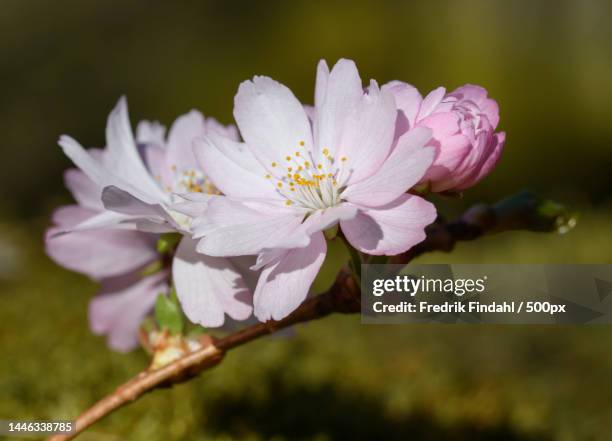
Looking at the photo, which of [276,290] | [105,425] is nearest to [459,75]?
[105,425]

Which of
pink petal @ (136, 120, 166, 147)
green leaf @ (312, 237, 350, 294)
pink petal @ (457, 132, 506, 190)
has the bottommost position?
pink petal @ (457, 132, 506, 190)

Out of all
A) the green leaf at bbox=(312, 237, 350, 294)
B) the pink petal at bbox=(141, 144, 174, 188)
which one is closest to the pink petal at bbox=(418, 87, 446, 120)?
the pink petal at bbox=(141, 144, 174, 188)

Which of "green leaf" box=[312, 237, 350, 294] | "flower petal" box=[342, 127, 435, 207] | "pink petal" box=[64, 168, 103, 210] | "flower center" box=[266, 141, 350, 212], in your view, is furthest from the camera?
"green leaf" box=[312, 237, 350, 294]

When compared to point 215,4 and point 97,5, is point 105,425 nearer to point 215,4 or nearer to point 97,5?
point 215,4

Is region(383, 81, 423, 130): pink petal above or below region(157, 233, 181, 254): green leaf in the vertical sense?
above

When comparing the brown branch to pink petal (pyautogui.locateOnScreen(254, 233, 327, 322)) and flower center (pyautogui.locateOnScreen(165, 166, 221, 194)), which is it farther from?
flower center (pyautogui.locateOnScreen(165, 166, 221, 194))
